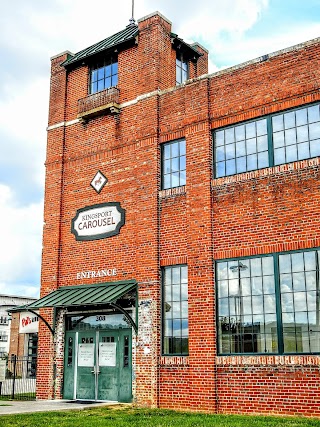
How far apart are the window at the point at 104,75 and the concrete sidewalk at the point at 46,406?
10.4m

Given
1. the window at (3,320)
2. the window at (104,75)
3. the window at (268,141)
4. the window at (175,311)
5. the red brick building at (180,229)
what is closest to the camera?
the red brick building at (180,229)

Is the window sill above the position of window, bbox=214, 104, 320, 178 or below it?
below

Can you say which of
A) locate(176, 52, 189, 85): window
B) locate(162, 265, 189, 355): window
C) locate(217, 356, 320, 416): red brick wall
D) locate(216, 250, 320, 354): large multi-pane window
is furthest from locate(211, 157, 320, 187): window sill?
locate(176, 52, 189, 85): window

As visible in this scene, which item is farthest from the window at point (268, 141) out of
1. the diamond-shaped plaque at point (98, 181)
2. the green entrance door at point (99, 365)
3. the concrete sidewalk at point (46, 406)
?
the concrete sidewalk at point (46, 406)

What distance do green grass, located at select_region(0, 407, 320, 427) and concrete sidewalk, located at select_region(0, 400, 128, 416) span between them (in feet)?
3.24

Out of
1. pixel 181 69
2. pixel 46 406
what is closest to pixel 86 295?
pixel 46 406

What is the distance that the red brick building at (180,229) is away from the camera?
13.9 m

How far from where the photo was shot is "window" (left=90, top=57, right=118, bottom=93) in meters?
19.3

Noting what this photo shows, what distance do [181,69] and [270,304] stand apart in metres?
9.42

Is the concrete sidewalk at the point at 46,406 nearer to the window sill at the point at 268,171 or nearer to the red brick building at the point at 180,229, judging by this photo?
the red brick building at the point at 180,229

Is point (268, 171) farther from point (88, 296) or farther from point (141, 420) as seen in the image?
point (141, 420)

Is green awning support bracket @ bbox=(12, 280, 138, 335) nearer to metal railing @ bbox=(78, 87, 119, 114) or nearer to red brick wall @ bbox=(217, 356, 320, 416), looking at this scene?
red brick wall @ bbox=(217, 356, 320, 416)

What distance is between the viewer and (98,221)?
1830cm

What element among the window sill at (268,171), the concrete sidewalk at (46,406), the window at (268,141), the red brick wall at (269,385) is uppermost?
the window at (268,141)
